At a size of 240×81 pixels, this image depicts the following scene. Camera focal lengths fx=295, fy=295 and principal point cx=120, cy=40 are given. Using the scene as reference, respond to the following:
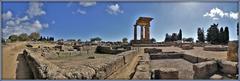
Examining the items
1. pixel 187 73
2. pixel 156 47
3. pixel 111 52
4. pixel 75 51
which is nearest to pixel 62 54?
pixel 75 51

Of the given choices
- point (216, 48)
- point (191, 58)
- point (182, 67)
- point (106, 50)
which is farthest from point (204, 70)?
point (106, 50)

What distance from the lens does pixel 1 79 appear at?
197 inches

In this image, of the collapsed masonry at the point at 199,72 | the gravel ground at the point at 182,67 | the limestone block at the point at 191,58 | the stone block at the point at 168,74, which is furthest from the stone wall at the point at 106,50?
the stone block at the point at 168,74

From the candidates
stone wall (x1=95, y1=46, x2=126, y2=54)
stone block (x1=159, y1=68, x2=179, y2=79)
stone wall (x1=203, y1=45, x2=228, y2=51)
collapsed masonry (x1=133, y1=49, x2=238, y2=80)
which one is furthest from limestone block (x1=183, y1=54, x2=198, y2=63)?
stone wall (x1=95, y1=46, x2=126, y2=54)

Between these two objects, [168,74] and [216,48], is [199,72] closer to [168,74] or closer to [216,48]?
[168,74]

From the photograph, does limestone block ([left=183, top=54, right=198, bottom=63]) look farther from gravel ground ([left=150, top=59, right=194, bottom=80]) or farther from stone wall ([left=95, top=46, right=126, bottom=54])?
stone wall ([left=95, top=46, right=126, bottom=54])

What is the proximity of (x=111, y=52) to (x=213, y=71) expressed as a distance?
37.0 ft

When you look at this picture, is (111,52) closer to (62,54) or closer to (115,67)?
(62,54)

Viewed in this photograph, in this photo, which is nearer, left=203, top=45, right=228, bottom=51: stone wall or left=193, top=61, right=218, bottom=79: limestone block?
left=193, top=61, right=218, bottom=79: limestone block

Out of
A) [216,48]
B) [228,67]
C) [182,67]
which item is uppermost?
[216,48]

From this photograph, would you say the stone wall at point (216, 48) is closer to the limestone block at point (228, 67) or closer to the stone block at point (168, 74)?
the limestone block at point (228, 67)

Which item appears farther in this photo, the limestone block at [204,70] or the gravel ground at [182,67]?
the gravel ground at [182,67]

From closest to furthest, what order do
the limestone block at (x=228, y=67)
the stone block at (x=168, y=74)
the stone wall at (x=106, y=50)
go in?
the stone block at (x=168, y=74) → the limestone block at (x=228, y=67) → the stone wall at (x=106, y=50)

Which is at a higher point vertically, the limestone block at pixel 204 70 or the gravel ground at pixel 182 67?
the limestone block at pixel 204 70
